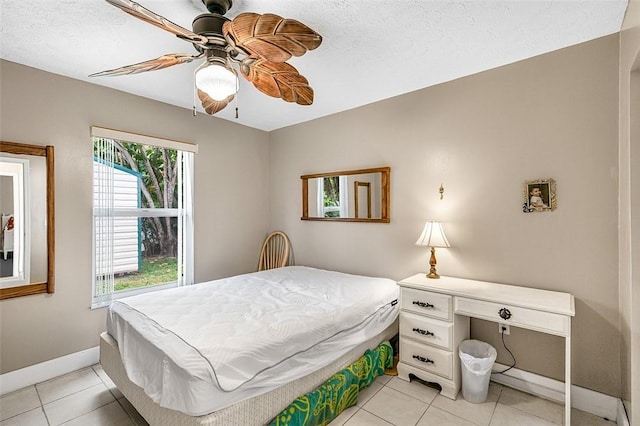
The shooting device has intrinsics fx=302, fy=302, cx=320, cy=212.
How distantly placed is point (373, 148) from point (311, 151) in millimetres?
886

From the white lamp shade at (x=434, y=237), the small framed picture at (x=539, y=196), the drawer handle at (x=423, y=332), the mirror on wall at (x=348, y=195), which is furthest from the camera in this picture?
the mirror on wall at (x=348, y=195)

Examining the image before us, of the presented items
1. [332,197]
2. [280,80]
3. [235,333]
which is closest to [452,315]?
[235,333]

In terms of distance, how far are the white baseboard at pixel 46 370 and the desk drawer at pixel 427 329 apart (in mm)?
2711

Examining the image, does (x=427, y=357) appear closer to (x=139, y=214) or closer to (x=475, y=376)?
(x=475, y=376)

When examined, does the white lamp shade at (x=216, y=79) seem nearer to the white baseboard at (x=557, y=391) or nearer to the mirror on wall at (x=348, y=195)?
the mirror on wall at (x=348, y=195)

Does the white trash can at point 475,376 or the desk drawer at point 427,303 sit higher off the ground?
the desk drawer at point 427,303

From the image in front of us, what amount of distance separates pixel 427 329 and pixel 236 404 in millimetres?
1451

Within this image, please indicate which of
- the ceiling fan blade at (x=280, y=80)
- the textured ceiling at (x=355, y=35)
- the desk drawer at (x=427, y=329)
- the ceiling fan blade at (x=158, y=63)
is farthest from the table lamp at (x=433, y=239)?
the ceiling fan blade at (x=158, y=63)

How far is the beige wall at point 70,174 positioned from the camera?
2.32m

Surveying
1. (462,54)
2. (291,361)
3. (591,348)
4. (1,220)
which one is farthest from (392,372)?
(1,220)

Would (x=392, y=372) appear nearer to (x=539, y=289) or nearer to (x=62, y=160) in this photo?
(x=539, y=289)

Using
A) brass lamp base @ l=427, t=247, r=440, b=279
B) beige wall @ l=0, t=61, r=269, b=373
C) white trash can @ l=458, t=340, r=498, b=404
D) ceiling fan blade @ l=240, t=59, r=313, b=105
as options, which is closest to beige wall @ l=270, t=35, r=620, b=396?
brass lamp base @ l=427, t=247, r=440, b=279

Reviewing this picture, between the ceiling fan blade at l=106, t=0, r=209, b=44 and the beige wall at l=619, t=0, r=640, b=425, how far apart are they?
85.5 inches

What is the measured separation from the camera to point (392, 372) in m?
2.45
